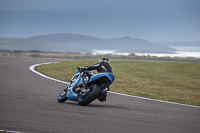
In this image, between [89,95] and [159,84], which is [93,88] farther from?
[159,84]

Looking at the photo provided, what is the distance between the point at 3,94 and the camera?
10805mm

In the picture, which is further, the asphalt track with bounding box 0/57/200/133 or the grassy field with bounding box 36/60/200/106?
the grassy field with bounding box 36/60/200/106

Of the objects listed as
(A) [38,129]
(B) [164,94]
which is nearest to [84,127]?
(A) [38,129]

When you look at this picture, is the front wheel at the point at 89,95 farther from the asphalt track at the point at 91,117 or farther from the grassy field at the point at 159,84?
the grassy field at the point at 159,84

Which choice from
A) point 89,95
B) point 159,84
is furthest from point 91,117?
point 159,84

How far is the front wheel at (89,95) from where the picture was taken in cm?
957

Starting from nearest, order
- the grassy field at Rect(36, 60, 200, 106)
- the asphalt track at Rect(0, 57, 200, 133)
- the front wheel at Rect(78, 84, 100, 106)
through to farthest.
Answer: the asphalt track at Rect(0, 57, 200, 133), the front wheel at Rect(78, 84, 100, 106), the grassy field at Rect(36, 60, 200, 106)

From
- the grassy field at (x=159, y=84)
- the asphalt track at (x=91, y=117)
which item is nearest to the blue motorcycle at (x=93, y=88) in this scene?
the asphalt track at (x=91, y=117)

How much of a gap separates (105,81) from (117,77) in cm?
→ 1135

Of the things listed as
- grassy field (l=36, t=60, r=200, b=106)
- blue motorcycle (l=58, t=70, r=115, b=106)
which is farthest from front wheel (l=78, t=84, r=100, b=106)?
grassy field (l=36, t=60, r=200, b=106)

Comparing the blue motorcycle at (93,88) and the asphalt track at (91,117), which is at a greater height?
the blue motorcycle at (93,88)

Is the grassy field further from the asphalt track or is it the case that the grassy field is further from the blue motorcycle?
the blue motorcycle

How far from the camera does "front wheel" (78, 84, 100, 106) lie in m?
9.57

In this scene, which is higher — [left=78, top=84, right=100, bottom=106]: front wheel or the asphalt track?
[left=78, top=84, right=100, bottom=106]: front wheel
